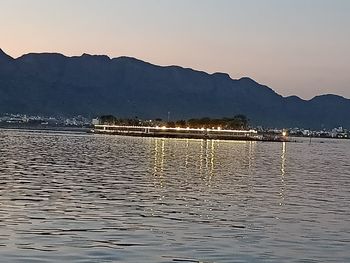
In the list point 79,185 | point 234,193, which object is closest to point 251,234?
point 234,193

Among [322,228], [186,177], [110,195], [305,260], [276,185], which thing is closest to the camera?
[305,260]

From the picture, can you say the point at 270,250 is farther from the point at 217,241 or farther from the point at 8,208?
the point at 8,208

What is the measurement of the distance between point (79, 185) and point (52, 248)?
89.2 feet

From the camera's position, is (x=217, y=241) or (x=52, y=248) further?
(x=217, y=241)

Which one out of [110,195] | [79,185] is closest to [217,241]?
[110,195]

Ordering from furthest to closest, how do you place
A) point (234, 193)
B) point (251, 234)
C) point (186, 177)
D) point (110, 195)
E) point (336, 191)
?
point (186, 177), point (336, 191), point (234, 193), point (110, 195), point (251, 234)

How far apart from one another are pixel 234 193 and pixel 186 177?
52.3 ft

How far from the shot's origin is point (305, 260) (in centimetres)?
2623

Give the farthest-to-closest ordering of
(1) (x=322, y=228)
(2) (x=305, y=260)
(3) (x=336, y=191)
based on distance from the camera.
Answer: (3) (x=336, y=191) < (1) (x=322, y=228) < (2) (x=305, y=260)

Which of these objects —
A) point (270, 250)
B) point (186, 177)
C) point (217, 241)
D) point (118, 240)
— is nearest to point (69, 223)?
point (118, 240)

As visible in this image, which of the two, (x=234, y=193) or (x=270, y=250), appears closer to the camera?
(x=270, y=250)

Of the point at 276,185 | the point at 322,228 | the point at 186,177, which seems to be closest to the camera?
the point at 322,228

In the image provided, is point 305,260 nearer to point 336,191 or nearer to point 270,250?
point 270,250

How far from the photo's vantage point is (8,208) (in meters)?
37.1
